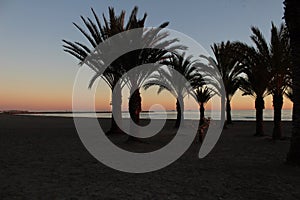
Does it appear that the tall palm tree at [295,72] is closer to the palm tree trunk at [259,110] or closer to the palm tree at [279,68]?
the palm tree at [279,68]

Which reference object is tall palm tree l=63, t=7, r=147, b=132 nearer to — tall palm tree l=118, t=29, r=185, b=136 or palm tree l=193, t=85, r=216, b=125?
tall palm tree l=118, t=29, r=185, b=136

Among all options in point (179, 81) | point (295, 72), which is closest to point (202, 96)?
point (179, 81)

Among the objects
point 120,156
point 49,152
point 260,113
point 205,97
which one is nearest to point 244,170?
point 120,156

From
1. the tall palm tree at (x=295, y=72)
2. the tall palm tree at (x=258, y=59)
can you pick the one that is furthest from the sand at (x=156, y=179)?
the tall palm tree at (x=258, y=59)

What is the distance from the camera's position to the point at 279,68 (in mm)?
13578

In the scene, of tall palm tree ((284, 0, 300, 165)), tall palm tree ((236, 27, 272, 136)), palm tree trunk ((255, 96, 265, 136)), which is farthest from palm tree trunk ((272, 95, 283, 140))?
tall palm tree ((284, 0, 300, 165))

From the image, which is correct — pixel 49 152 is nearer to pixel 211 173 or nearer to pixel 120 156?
pixel 120 156

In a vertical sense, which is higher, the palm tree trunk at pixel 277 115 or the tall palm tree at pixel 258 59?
the tall palm tree at pixel 258 59

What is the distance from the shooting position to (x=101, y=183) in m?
6.19

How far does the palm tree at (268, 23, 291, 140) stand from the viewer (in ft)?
44.4

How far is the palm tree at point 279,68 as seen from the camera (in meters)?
13.5

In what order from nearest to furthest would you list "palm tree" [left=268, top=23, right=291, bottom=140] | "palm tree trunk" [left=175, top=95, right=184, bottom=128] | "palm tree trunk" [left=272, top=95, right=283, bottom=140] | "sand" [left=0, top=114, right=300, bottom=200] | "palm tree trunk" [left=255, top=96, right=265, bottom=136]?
"sand" [left=0, top=114, right=300, bottom=200], "palm tree" [left=268, top=23, right=291, bottom=140], "palm tree trunk" [left=272, top=95, right=283, bottom=140], "palm tree trunk" [left=255, top=96, right=265, bottom=136], "palm tree trunk" [left=175, top=95, right=184, bottom=128]

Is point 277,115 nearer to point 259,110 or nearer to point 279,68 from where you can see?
point 279,68

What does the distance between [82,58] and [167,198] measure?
12.7 meters
